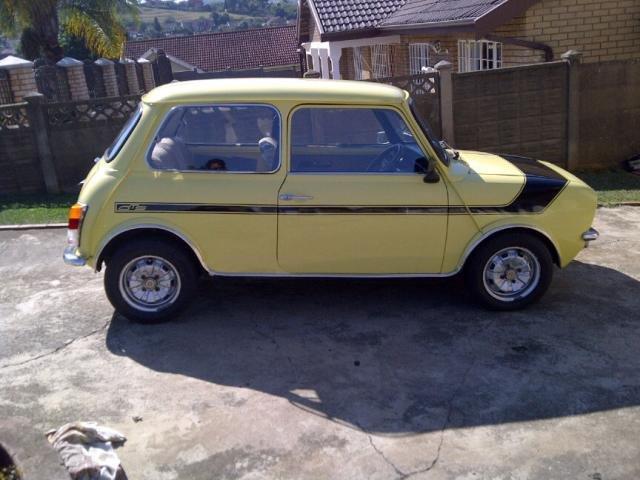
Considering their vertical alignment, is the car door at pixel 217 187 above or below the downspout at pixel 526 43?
below

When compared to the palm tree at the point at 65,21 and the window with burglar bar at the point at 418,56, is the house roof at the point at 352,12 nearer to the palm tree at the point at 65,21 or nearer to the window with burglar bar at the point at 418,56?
the window with burglar bar at the point at 418,56

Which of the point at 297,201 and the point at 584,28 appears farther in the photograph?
the point at 584,28

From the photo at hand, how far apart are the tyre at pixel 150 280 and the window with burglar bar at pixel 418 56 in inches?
448

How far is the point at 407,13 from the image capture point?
16031mm

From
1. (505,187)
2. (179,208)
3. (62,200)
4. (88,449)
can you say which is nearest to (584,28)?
(505,187)

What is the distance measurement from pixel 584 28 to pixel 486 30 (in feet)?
6.06

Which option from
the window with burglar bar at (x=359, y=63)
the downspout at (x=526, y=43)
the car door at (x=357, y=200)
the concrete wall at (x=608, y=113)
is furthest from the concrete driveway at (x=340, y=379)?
the window with burglar bar at (x=359, y=63)

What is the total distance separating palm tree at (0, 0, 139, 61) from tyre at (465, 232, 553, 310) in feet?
56.0

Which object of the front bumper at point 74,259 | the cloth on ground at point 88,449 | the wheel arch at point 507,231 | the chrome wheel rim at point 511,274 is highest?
the front bumper at point 74,259

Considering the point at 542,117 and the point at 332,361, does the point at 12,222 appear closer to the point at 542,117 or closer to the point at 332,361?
the point at 332,361

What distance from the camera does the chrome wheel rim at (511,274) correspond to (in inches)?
235

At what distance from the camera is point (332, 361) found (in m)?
5.38

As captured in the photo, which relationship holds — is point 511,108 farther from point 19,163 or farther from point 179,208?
point 19,163

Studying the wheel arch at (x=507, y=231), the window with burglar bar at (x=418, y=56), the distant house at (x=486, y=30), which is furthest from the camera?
the window with burglar bar at (x=418, y=56)
